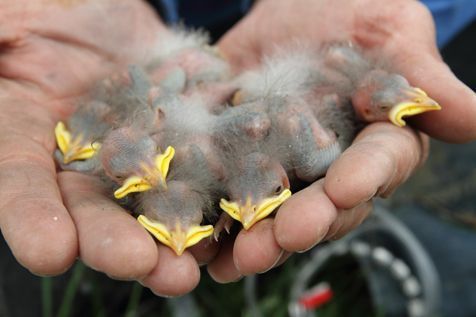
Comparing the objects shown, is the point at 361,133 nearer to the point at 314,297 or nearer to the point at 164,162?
the point at 164,162

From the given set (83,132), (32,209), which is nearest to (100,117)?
(83,132)


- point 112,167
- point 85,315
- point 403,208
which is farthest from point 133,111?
point 403,208

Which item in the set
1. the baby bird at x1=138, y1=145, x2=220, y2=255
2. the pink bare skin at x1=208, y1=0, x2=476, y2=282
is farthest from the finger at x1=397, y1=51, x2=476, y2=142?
the baby bird at x1=138, y1=145, x2=220, y2=255

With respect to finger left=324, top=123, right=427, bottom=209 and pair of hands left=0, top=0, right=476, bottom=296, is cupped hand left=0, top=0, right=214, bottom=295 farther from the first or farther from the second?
finger left=324, top=123, right=427, bottom=209

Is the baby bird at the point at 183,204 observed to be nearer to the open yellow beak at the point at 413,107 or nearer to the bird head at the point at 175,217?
the bird head at the point at 175,217

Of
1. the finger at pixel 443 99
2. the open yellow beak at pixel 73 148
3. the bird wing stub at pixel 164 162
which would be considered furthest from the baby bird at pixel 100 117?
the finger at pixel 443 99
